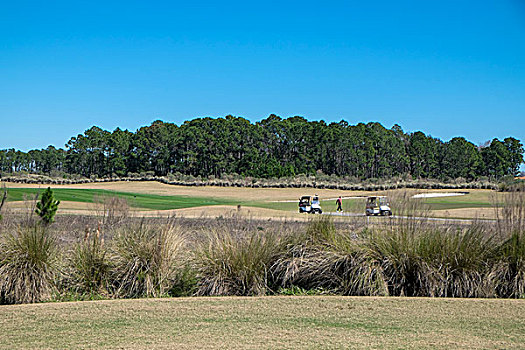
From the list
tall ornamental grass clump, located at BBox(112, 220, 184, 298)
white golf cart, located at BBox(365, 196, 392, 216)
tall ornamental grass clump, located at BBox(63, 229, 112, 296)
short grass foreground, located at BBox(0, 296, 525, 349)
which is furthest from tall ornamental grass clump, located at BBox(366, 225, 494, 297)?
tall ornamental grass clump, located at BBox(63, 229, 112, 296)

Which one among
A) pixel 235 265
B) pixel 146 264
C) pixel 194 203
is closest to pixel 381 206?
pixel 235 265

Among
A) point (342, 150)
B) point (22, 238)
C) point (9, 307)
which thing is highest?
point (342, 150)

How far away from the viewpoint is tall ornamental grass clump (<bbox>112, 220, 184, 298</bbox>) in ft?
26.2

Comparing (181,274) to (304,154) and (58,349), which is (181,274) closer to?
(58,349)

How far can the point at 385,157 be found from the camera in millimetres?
85375

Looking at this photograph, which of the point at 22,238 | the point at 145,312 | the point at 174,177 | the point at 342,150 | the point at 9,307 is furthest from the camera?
the point at 342,150

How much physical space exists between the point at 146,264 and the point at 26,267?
1.67 metres

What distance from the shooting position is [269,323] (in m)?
6.03

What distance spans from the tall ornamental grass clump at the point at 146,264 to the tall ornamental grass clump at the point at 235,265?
447 millimetres

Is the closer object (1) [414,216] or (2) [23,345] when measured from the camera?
(2) [23,345]

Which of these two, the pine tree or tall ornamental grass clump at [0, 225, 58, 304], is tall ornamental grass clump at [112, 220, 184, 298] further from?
the pine tree

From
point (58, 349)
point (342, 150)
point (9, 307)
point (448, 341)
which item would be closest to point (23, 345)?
point (58, 349)

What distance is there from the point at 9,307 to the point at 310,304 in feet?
13.0

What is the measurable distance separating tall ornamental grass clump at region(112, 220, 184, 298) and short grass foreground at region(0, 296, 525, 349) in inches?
26.1
